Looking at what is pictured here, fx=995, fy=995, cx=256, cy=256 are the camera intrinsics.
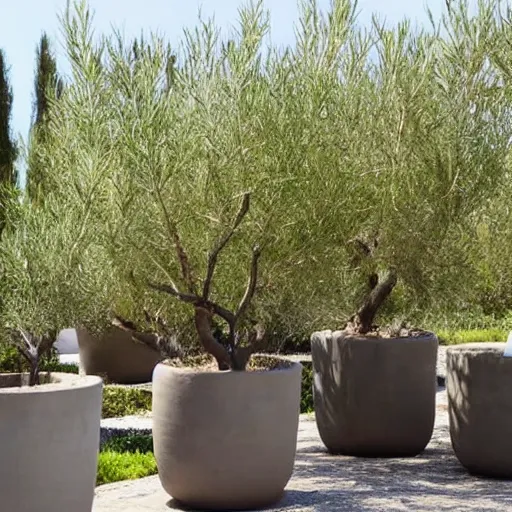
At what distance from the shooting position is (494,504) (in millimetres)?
6066

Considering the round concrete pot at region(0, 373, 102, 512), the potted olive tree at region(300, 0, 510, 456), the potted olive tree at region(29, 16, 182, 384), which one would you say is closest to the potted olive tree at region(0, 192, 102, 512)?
the round concrete pot at region(0, 373, 102, 512)

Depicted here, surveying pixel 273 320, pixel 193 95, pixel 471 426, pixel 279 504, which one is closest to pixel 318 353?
pixel 273 320

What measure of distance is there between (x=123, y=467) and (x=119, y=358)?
579 centimetres

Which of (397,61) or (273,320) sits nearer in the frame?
(397,61)

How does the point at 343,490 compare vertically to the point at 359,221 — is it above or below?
below

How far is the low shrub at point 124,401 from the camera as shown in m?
10.7

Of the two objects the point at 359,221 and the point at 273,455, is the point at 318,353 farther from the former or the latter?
the point at 273,455

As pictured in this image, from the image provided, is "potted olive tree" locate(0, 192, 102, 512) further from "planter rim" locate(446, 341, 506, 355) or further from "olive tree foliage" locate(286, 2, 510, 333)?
"planter rim" locate(446, 341, 506, 355)

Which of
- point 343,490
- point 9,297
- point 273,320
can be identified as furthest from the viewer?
point 273,320

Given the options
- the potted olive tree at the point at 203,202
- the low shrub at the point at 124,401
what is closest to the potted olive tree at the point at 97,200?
the potted olive tree at the point at 203,202

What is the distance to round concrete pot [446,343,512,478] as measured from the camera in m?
6.86

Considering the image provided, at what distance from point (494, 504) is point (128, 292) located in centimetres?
274

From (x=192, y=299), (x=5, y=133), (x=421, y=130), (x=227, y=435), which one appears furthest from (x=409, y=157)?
(x=5, y=133)

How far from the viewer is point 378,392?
7637 millimetres
